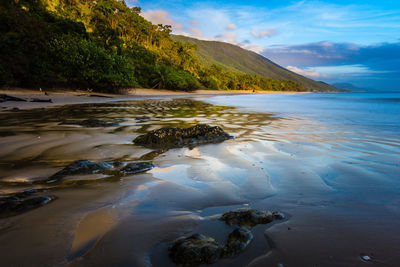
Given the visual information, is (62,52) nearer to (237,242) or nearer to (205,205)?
(205,205)

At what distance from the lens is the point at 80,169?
3.06m

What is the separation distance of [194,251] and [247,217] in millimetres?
617

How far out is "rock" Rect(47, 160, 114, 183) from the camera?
2.92 metres

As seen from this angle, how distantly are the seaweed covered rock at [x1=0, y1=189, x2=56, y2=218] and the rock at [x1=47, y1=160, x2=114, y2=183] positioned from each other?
542mm

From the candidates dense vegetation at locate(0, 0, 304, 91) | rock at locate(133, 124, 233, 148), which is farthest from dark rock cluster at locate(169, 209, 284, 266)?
dense vegetation at locate(0, 0, 304, 91)

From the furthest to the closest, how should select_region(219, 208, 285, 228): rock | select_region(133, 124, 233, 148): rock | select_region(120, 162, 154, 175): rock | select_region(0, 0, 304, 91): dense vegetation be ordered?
select_region(0, 0, 304, 91): dense vegetation < select_region(133, 124, 233, 148): rock < select_region(120, 162, 154, 175): rock < select_region(219, 208, 285, 228): rock

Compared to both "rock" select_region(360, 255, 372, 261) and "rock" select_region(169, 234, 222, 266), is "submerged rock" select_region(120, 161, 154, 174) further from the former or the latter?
"rock" select_region(360, 255, 372, 261)

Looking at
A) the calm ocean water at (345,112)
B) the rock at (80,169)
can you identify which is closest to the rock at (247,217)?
the rock at (80,169)

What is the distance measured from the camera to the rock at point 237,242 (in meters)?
1.56

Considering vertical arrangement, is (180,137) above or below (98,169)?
above

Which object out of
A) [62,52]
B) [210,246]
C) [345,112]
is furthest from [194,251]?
[62,52]

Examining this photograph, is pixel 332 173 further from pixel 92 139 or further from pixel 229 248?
pixel 92 139

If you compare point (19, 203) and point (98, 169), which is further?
point (98, 169)

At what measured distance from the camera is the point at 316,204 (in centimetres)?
231
